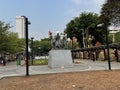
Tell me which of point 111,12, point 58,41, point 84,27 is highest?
point 84,27

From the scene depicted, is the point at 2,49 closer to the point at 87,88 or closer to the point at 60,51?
the point at 60,51

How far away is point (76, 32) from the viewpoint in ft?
240

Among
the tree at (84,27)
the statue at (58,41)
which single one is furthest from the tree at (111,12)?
the tree at (84,27)

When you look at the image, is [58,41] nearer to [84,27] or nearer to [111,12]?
[111,12]

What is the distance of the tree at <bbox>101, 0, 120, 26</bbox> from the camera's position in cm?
2494

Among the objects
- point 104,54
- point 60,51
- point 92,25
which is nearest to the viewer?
point 60,51

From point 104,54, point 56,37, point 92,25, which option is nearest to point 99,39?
point 92,25

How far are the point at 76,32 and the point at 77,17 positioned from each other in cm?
376

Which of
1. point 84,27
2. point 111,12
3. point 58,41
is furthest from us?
point 84,27

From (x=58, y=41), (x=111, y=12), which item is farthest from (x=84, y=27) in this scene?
(x=111, y=12)

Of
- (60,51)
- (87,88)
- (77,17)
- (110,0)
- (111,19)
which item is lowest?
(87,88)

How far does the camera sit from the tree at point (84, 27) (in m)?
70.8

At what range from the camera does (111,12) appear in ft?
83.9

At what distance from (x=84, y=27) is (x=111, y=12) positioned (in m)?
46.8
